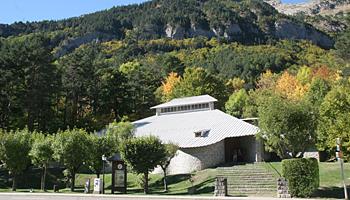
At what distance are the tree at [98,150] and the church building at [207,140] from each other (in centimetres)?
714

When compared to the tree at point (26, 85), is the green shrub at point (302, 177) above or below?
below

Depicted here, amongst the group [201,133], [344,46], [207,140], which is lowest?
[207,140]

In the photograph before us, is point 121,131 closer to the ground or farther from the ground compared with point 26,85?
closer to the ground

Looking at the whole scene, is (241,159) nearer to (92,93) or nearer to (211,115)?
(211,115)

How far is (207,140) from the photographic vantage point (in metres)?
48.8

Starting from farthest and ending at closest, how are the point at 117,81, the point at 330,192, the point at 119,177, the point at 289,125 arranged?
the point at 117,81
the point at 119,177
the point at 289,125
the point at 330,192

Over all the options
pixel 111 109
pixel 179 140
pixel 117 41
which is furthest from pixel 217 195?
pixel 117 41

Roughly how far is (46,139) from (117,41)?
14893cm

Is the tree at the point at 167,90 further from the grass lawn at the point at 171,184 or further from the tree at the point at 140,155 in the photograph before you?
the tree at the point at 140,155

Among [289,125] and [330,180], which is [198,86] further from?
[289,125]

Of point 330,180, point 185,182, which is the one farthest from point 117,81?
point 330,180

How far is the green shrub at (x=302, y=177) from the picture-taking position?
2975 centimetres

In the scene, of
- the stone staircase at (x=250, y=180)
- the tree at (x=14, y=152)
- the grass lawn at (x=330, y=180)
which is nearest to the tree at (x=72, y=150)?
the tree at (x=14, y=152)

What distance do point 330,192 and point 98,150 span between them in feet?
72.2
